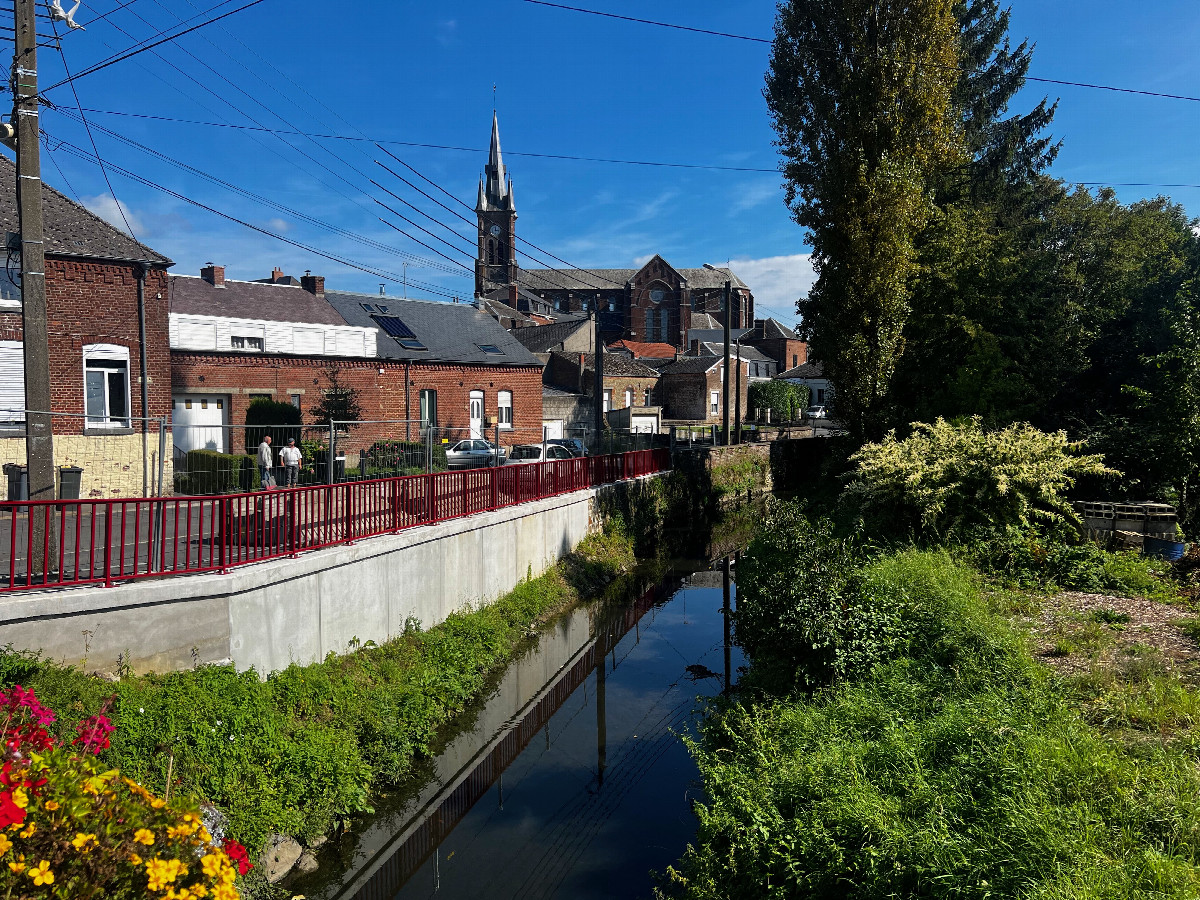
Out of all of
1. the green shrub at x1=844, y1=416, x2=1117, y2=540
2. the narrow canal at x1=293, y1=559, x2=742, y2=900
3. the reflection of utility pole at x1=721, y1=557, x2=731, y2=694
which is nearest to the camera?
the narrow canal at x1=293, y1=559, x2=742, y2=900

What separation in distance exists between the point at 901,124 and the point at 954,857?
1946 cm

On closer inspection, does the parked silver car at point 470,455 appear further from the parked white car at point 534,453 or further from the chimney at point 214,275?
the chimney at point 214,275

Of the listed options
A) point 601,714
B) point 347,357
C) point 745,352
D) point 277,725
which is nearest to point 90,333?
point 347,357

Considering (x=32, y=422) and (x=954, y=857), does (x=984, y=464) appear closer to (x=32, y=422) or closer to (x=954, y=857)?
(x=954, y=857)

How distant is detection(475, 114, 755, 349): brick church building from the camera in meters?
80.4

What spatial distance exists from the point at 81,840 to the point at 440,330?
30.5 metres

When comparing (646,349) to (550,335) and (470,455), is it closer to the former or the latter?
(550,335)

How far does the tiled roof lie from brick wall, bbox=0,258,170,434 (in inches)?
1955

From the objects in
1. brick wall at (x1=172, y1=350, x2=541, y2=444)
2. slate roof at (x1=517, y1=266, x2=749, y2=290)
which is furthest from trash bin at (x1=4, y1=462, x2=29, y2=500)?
slate roof at (x1=517, y1=266, x2=749, y2=290)

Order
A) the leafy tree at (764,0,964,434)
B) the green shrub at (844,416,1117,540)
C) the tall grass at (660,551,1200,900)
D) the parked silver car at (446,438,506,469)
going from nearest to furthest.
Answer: the tall grass at (660,551,1200,900) < the green shrub at (844,416,1117,540) < the parked silver car at (446,438,506,469) < the leafy tree at (764,0,964,434)

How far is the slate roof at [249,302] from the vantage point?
26219mm

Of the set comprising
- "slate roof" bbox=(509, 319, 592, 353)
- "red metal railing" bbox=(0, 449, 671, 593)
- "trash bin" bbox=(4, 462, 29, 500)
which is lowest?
"red metal railing" bbox=(0, 449, 671, 593)

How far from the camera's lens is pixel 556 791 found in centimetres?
956

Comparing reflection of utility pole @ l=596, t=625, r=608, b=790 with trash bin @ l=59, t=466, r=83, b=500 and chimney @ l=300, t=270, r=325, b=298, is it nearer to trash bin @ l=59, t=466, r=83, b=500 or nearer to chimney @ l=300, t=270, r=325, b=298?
trash bin @ l=59, t=466, r=83, b=500
